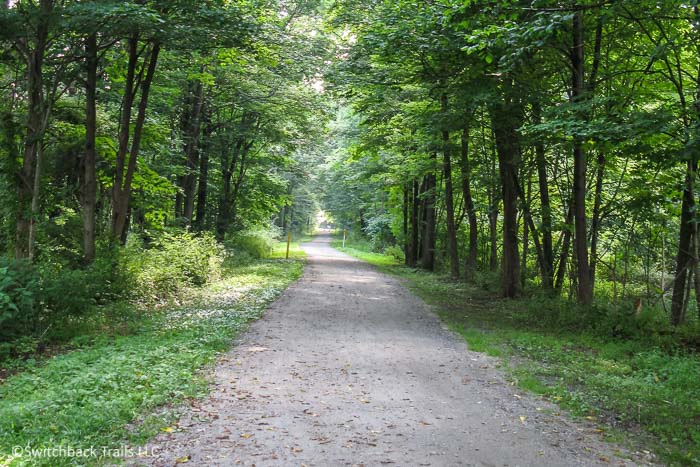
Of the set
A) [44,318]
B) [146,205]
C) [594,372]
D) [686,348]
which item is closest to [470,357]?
[594,372]

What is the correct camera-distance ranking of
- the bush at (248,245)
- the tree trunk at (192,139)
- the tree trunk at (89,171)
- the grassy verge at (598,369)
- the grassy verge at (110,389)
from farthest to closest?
1. the bush at (248,245)
2. the tree trunk at (192,139)
3. the tree trunk at (89,171)
4. the grassy verge at (598,369)
5. the grassy verge at (110,389)

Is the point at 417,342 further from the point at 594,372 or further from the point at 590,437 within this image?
the point at 590,437

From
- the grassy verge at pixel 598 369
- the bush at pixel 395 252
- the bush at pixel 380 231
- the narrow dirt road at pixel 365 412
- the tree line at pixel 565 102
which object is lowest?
the narrow dirt road at pixel 365 412

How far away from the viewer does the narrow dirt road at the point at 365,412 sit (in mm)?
4598

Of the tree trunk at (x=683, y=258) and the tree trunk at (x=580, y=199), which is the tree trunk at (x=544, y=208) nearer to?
the tree trunk at (x=580, y=199)

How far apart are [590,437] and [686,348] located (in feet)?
16.4

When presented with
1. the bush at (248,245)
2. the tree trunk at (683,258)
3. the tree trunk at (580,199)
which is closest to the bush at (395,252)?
the bush at (248,245)

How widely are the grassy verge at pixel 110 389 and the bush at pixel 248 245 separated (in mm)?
14046

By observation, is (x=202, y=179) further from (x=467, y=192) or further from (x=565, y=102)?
(x=565, y=102)

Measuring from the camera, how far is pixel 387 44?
11562 mm

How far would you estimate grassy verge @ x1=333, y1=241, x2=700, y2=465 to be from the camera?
5535mm

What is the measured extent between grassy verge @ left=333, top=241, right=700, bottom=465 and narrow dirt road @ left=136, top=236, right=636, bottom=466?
0.51 metres

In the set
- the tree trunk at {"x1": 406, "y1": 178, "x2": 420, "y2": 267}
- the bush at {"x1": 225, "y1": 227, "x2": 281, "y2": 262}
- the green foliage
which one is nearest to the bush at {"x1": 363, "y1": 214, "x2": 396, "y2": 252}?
the green foliage

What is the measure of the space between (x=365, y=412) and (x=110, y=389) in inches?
108
